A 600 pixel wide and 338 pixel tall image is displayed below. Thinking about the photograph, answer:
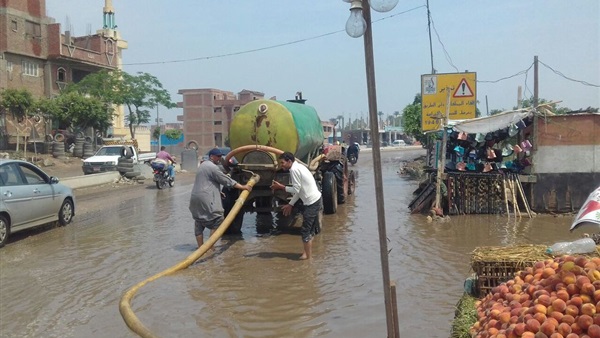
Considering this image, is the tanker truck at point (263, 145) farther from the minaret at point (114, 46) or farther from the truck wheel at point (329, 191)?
the minaret at point (114, 46)

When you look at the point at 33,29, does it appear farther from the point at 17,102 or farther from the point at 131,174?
the point at 131,174

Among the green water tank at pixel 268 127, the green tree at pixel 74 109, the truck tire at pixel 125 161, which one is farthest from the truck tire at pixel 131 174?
the green water tank at pixel 268 127

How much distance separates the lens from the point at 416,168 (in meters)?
27.0

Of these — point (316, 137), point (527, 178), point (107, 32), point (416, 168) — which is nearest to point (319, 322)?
point (316, 137)

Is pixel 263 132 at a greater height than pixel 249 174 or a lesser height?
greater

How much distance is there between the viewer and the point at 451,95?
68.0 feet

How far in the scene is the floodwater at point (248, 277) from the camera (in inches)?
219

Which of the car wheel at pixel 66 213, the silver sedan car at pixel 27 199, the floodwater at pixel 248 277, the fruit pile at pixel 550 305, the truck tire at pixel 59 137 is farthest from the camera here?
the truck tire at pixel 59 137

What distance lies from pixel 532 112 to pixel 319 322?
362 inches

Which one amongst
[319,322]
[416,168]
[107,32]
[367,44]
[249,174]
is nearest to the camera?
[367,44]

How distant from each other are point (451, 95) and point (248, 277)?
1556cm

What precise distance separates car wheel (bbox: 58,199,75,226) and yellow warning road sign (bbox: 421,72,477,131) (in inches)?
520

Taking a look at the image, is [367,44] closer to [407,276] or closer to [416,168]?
[407,276]

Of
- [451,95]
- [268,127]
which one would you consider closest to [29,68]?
[451,95]
